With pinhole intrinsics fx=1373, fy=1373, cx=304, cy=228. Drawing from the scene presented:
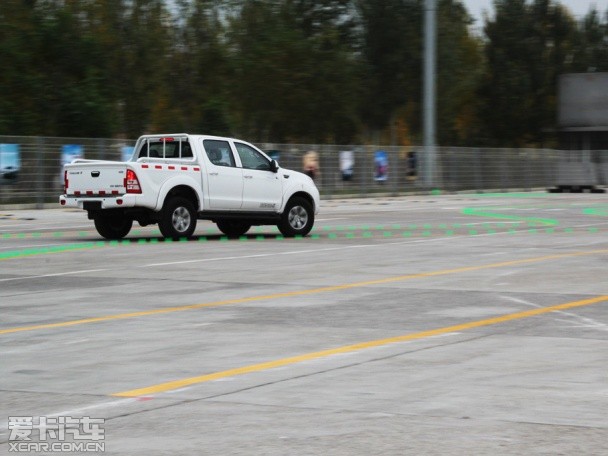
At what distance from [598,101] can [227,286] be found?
175 feet

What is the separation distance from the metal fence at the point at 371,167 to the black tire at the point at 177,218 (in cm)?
1395

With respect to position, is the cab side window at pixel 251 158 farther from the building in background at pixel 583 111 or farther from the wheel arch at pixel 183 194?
the building in background at pixel 583 111

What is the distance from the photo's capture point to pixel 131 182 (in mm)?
22047

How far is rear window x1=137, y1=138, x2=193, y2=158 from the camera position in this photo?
2328 centimetres

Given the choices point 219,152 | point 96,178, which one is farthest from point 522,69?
point 96,178

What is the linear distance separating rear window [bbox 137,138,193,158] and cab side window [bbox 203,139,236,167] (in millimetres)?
341

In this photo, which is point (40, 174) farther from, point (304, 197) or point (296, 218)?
point (296, 218)

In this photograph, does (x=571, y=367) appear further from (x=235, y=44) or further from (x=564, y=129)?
(x=235, y=44)

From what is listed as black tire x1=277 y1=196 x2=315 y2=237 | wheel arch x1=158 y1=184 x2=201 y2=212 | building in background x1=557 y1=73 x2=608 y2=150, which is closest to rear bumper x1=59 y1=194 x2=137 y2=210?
wheel arch x1=158 y1=184 x2=201 y2=212

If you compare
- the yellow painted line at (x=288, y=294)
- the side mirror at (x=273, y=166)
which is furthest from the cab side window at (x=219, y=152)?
the yellow painted line at (x=288, y=294)

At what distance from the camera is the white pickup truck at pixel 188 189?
874 inches

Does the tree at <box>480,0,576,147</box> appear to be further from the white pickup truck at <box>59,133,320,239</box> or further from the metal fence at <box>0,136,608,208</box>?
the white pickup truck at <box>59,133,320,239</box>

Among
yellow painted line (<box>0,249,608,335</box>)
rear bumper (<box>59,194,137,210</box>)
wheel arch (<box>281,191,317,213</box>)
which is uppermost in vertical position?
rear bumper (<box>59,194,137,210</box>)

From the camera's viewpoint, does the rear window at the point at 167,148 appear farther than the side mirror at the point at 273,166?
No
